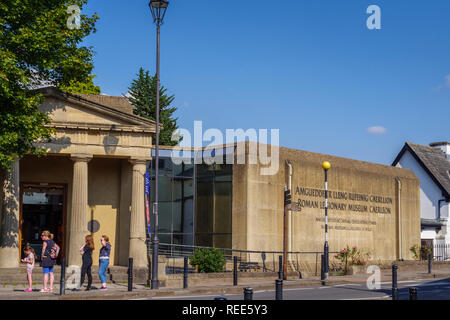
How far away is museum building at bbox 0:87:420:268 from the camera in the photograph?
1016 inches

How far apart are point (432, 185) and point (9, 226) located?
3852 cm

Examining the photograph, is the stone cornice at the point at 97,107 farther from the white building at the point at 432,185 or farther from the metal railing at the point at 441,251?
the white building at the point at 432,185

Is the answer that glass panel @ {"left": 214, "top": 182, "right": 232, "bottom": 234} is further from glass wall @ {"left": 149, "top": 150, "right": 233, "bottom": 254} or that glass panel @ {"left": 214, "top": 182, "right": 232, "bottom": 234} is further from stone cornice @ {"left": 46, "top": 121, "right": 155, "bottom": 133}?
stone cornice @ {"left": 46, "top": 121, "right": 155, "bottom": 133}

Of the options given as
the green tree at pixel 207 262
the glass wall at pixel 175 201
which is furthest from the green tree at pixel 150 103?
the green tree at pixel 207 262

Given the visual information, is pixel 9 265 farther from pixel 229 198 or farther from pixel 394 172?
pixel 394 172

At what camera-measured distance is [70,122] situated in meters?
25.5

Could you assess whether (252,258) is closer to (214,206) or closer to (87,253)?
(214,206)

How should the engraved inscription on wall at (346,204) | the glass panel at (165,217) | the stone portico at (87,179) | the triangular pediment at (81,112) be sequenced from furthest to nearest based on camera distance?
the engraved inscription on wall at (346,204) < the glass panel at (165,217) < the triangular pediment at (81,112) < the stone portico at (87,179)

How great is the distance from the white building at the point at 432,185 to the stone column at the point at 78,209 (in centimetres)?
2993

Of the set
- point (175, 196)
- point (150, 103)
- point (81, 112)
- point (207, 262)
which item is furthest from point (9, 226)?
point (150, 103)

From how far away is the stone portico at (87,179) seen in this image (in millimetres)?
25297

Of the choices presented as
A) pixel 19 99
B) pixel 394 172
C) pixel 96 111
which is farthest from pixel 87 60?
pixel 394 172

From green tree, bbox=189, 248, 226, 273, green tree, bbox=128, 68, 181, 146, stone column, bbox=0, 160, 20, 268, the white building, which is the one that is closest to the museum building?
stone column, bbox=0, 160, 20, 268

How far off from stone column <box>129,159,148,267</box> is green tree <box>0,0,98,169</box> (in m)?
4.64
